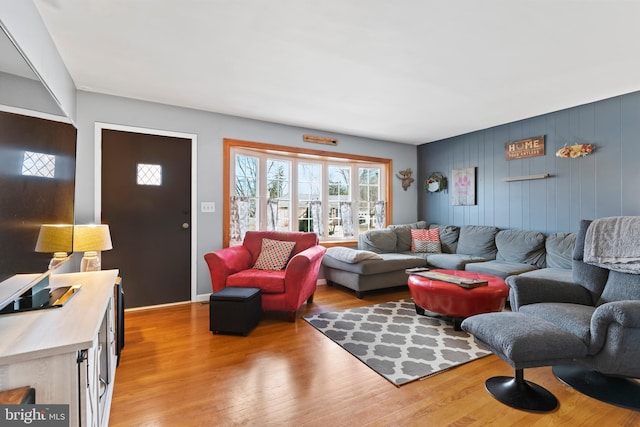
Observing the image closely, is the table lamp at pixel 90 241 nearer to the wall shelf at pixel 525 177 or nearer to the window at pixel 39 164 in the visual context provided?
the window at pixel 39 164

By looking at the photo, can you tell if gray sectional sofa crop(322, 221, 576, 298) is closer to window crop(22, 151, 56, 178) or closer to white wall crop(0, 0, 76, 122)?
window crop(22, 151, 56, 178)

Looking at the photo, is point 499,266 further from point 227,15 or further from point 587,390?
point 227,15

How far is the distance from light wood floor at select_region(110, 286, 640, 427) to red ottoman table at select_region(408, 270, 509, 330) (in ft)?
1.58

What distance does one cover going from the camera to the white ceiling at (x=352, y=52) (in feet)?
6.13

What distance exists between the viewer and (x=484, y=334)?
5.98ft

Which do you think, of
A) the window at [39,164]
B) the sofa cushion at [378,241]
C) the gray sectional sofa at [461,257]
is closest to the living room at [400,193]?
the gray sectional sofa at [461,257]

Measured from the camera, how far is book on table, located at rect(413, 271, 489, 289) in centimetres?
272

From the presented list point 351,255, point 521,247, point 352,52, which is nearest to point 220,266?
point 351,255

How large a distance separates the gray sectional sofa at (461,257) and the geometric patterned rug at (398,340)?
0.59 meters

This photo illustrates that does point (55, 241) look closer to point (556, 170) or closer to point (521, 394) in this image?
point (521, 394)

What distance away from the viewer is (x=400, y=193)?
545 centimetres

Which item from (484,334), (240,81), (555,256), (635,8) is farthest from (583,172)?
(240,81)

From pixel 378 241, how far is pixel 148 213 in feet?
10.1

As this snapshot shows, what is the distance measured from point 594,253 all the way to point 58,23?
4073mm
